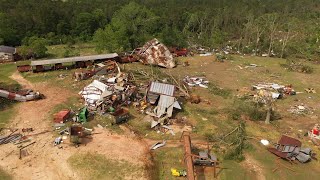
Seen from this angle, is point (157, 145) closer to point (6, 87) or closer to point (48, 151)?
point (48, 151)

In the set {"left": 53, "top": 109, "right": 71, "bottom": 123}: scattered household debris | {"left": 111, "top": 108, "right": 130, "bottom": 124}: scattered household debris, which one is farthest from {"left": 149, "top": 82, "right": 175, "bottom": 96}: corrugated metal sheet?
{"left": 53, "top": 109, "right": 71, "bottom": 123}: scattered household debris

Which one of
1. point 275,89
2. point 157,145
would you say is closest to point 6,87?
point 157,145

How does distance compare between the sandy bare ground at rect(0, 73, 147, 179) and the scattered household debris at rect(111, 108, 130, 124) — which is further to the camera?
the scattered household debris at rect(111, 108, 130, 124)

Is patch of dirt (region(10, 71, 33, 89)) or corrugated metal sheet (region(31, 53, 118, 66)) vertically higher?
corrugated metal sheet (region(31, 53, 118, 66))

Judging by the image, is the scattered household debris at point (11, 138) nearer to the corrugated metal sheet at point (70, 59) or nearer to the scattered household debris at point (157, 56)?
the corrugated metal sheet at point (70, 59)

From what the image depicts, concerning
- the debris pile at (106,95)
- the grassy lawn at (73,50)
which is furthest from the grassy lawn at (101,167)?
the grassy lawn at (73,50)

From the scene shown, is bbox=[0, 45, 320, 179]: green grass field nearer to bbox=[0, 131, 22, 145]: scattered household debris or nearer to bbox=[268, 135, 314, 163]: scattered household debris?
bbox=[268, 135, 314, 163]: scattered household debris
